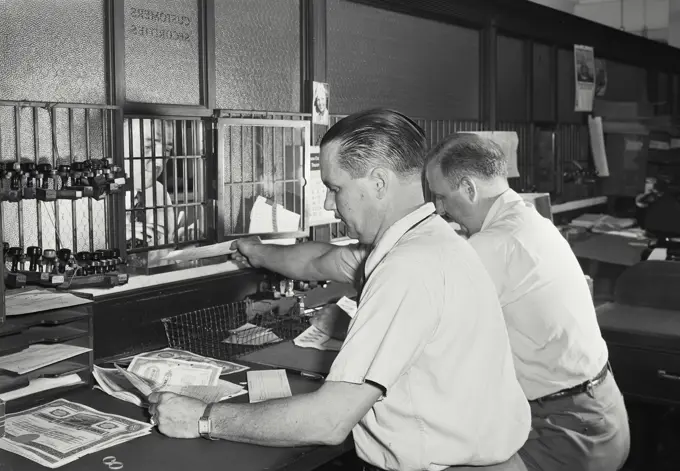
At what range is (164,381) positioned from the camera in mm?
2529

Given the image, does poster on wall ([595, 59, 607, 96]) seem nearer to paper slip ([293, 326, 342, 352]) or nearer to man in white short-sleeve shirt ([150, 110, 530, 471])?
paper slip ([293, 326, 342, 352])

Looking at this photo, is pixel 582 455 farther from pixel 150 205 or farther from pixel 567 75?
pixel 567 75

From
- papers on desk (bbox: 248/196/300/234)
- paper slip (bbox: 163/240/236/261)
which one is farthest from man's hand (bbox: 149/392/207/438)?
papers on desk (bbox: 248/196/300/234)

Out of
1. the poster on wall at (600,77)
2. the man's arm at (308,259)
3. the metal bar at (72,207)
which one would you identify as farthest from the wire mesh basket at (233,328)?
the poster on wall at (600,77)

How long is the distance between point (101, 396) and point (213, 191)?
108cm

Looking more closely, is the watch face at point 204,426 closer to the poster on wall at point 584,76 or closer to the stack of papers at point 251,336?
the stack of papers at point 251,336

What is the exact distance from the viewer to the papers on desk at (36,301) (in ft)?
7.93

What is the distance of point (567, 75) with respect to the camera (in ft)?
21.0

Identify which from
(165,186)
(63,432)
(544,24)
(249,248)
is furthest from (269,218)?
(544,24)

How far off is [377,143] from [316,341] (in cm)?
139

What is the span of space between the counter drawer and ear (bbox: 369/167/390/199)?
7.63 feet

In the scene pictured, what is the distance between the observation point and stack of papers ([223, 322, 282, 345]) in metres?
3.14

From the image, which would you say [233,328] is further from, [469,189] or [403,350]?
[403,350]

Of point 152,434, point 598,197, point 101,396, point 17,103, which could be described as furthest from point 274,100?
point 598,197
